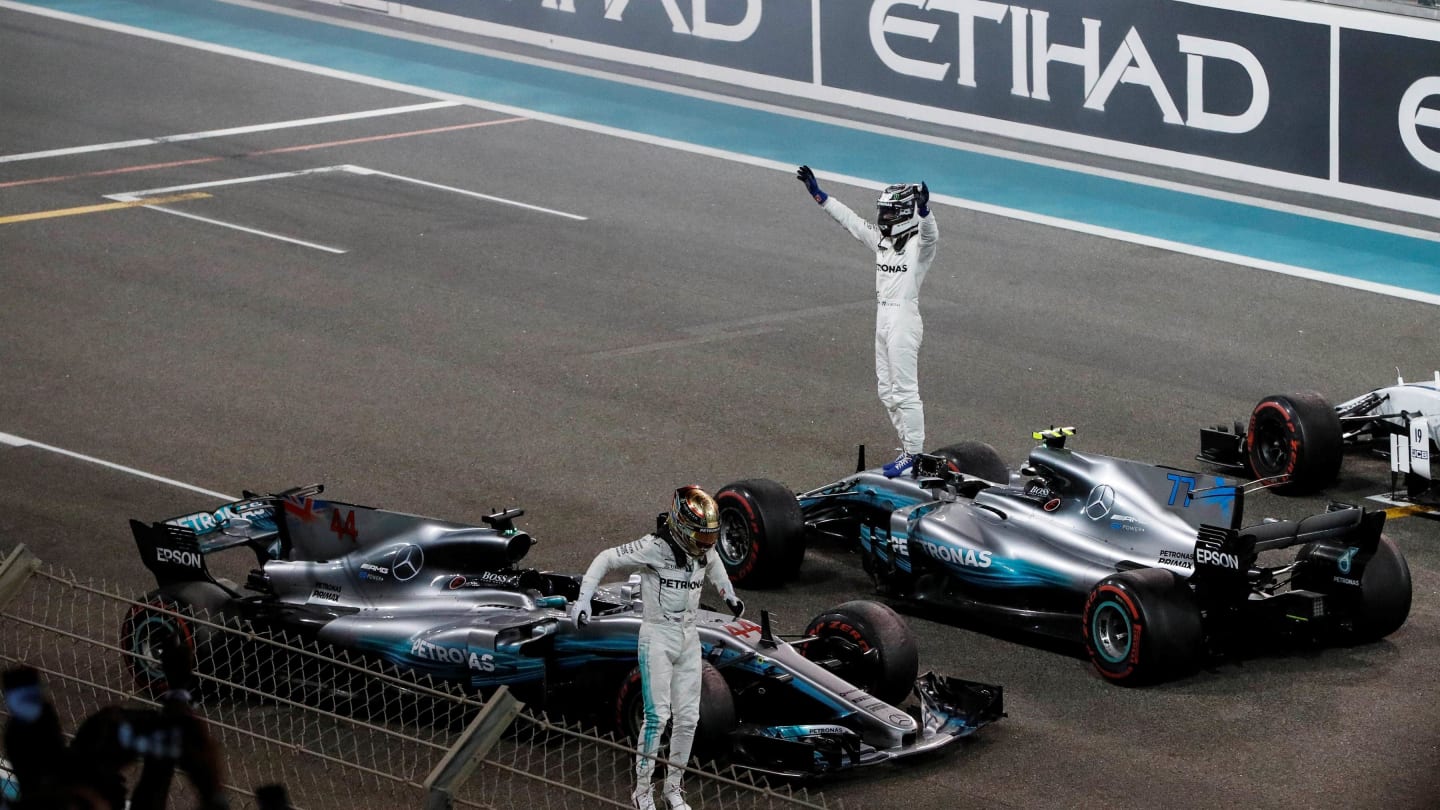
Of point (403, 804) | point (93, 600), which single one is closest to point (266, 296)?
point (93, 600)

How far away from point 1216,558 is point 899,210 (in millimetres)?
3880

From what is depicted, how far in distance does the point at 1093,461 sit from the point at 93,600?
640 cm

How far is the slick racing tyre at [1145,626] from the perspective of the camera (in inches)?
452

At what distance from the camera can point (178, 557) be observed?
1199cm

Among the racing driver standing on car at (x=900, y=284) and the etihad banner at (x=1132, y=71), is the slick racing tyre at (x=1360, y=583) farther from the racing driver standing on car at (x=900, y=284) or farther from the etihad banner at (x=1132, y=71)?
the etihad banner at (x=1132, y=71)

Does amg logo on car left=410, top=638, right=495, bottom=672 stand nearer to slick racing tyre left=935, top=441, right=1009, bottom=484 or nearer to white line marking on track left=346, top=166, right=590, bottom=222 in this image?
slick racing tyre left=935, top=441, right=1009, bottom=484

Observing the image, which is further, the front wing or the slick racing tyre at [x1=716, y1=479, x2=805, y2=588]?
the slick racing tyre at [x1=716, y1=479, x2=805, y2=588]

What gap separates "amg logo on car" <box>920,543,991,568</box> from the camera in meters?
12.5

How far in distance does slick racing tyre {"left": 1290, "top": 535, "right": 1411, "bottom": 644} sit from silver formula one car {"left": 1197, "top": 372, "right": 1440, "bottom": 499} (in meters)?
Result: 2.44

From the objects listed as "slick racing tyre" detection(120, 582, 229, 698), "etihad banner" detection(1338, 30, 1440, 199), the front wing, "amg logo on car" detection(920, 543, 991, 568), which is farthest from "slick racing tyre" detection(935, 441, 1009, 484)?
"etihad banner" detection(1338, 30, 1440, 199)

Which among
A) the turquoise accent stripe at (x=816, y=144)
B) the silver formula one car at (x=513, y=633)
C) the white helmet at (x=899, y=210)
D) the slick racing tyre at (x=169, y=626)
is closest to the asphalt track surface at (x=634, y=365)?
the silver formula one car at (x=513, y=633)

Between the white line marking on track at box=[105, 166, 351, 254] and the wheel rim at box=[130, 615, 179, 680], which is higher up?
the white line marking on track at box=[105, 166, 351, 254]

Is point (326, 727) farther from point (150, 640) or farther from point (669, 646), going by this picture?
point (669, 646)

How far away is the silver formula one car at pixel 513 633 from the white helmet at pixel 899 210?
3.85m
